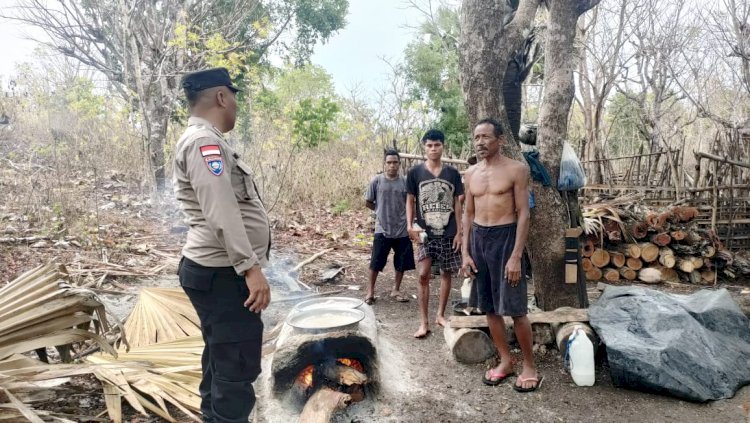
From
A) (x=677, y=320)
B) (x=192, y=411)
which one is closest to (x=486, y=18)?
(x=677, y=320)

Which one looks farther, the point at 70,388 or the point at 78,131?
the point at 78,131

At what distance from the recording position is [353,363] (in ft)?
10.9

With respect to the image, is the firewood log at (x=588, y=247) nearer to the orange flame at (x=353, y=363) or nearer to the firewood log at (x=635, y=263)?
the firewood log at (x=635, y=263)

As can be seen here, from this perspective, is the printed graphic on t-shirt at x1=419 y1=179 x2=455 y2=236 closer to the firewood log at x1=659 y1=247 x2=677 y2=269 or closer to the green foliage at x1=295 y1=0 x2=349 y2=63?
the firewood log at x1=659 y1=247 x2=677 y2=269

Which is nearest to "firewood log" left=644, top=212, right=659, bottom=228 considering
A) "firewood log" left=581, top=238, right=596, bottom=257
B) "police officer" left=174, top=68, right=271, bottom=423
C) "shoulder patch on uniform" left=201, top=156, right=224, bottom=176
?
"firewood log" left=581, top=238, right=596, bottom=257

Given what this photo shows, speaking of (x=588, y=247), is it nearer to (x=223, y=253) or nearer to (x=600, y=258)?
(x=600, y=258)

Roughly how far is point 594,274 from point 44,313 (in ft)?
21.7

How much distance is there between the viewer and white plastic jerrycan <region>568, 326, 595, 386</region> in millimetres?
3629

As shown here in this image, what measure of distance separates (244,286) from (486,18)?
339 centimetres

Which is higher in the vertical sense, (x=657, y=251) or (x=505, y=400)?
(x=657, y=251)

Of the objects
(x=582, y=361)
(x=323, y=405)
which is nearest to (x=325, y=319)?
(x=323, y=405)

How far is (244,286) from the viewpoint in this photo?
2.28 meters

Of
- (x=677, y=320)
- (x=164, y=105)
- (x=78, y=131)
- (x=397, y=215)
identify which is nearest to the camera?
(x=677, y=320)

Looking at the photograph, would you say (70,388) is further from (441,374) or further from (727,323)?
(727,323)
